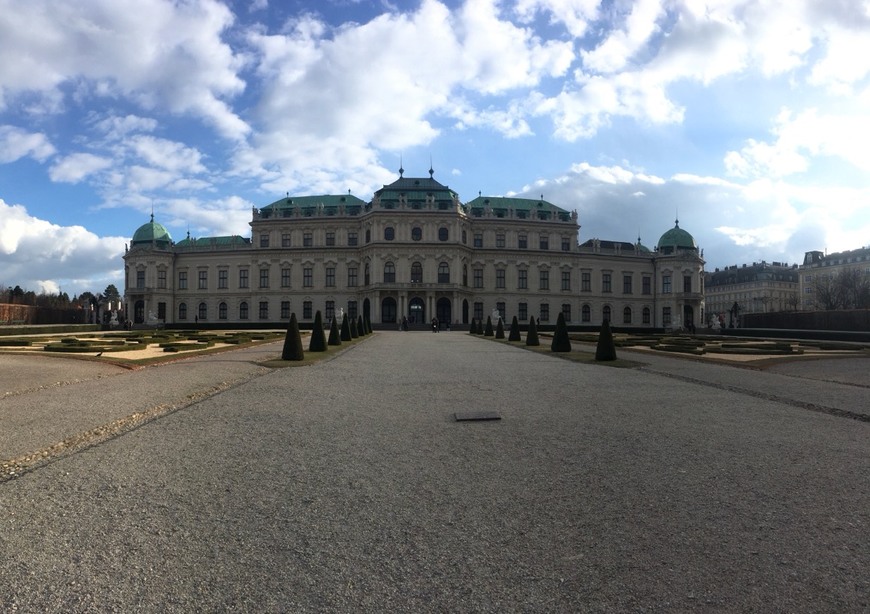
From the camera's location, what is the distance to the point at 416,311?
263 ft

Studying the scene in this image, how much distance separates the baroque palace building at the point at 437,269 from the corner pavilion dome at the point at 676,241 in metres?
0.90

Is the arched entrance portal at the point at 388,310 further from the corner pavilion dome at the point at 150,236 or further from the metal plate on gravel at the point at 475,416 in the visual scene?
the metal plate on gravel at the point at 475,416

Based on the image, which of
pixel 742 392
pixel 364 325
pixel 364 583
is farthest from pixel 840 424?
pixel 364 325

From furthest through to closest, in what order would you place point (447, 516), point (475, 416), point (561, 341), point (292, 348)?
point (561, 341) → point (292, 348) → point (475, 416) → point (447, 516)

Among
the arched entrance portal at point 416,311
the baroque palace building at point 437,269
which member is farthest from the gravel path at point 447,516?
the baroque palace building at point 437,269

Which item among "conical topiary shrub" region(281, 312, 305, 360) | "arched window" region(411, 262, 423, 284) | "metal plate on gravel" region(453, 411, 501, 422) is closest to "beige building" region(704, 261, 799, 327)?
"arched window" region(411, 262, 423, 284)

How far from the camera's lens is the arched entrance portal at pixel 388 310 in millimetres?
78875

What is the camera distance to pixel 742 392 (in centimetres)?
1291

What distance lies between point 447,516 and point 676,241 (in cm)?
9246

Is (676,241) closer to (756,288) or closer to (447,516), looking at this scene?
(756,288)

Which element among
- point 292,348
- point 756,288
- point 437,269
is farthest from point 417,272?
point 756,288

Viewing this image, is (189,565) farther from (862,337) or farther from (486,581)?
(862,337)

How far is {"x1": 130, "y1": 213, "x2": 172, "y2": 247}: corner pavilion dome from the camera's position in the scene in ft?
285

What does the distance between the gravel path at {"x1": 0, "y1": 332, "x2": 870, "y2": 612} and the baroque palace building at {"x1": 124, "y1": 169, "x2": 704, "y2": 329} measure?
233 feet
